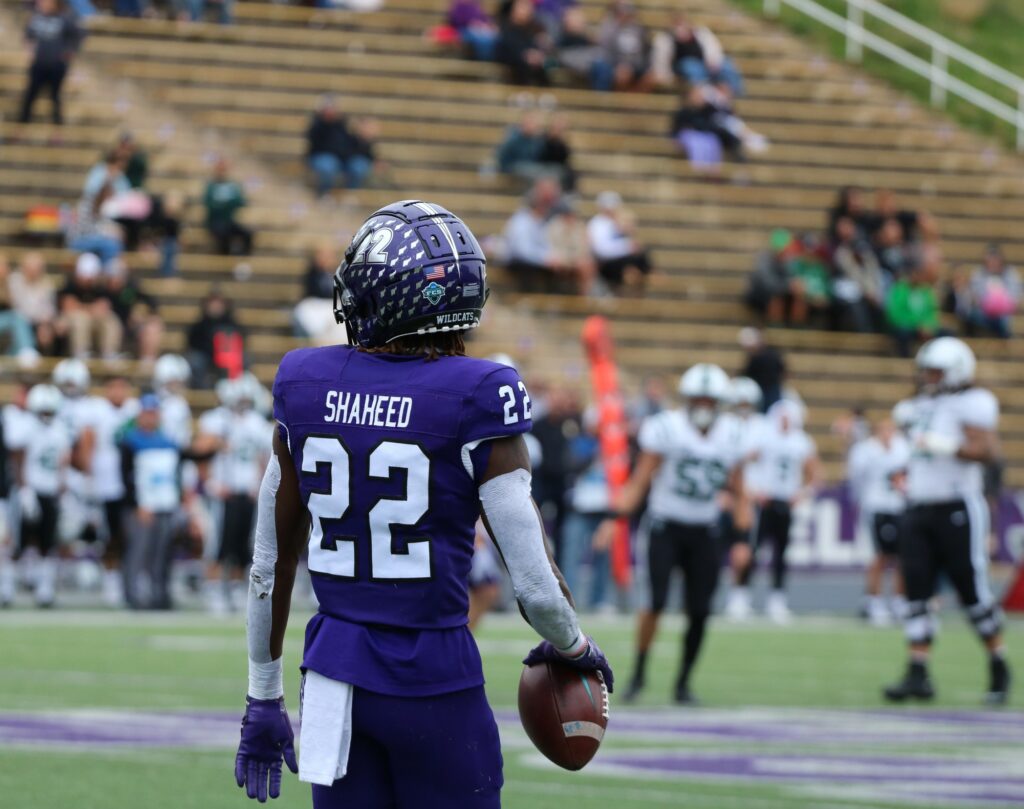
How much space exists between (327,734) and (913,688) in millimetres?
9002

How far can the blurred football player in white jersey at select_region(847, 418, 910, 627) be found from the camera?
20.5 meters

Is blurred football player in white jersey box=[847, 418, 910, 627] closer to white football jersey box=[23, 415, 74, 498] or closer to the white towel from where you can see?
white football jersey box=[23, 415, 74, 498]

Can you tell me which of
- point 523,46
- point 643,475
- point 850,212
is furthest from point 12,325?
point 850,212

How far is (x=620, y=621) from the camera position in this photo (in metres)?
19.5

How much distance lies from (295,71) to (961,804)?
67.2 feet

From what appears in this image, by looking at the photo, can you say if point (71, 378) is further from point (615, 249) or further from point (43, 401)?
point (615, 249)

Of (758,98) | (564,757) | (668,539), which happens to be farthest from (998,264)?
(564,757)

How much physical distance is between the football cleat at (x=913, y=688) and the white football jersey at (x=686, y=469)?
4.90 ft

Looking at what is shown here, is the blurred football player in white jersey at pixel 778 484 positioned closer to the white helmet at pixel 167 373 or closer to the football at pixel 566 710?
the white helmet at pixel 167 373

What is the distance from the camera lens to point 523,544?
14.5 feet

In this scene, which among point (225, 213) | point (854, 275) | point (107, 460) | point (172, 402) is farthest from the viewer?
point (854, 275)

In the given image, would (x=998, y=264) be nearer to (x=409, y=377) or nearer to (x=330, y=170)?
(x=330, y=170)

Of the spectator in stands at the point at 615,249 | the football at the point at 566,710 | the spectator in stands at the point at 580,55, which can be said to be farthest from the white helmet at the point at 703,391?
the spectator in stands at the point at 580,55

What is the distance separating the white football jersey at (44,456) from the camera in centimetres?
1878
